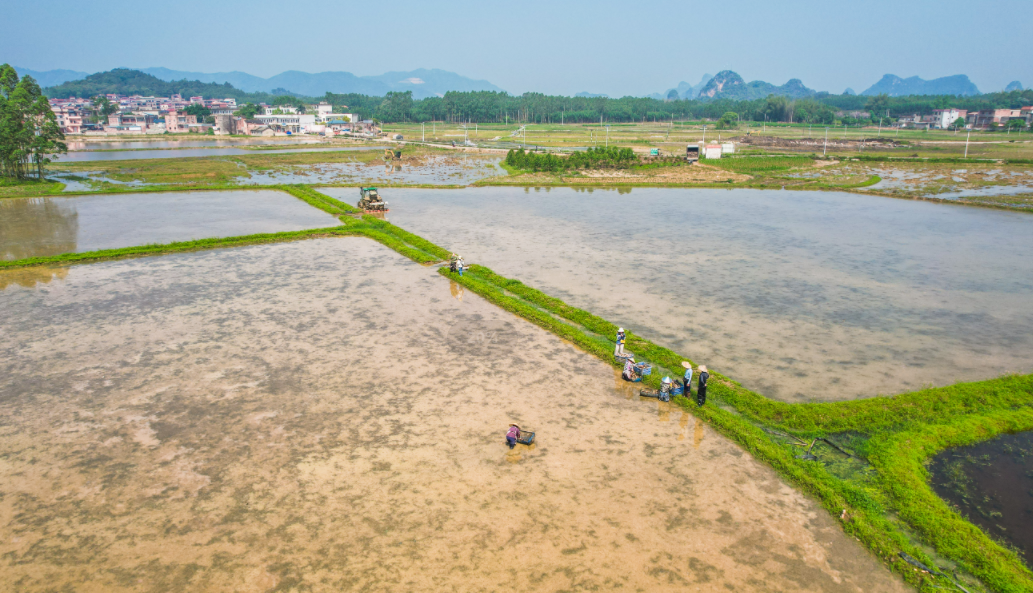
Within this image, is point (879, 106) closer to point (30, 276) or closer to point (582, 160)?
point (582, 160)

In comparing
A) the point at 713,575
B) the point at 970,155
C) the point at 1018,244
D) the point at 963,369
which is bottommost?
the point at 713,575

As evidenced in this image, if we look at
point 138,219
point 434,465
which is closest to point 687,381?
point 434,465

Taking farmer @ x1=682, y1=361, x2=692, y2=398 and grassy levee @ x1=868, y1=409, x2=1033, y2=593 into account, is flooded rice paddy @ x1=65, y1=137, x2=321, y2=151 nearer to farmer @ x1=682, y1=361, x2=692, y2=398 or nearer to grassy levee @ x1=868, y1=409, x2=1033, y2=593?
farmer @ x1=682, y1=361, x2=692, y2=398

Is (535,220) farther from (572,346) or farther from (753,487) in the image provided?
(753,487)

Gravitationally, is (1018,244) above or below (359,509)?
above

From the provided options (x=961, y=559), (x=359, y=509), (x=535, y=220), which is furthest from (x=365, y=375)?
(x=535, y=220)

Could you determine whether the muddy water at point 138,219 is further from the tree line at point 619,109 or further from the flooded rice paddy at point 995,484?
the tree line at point 619,109
